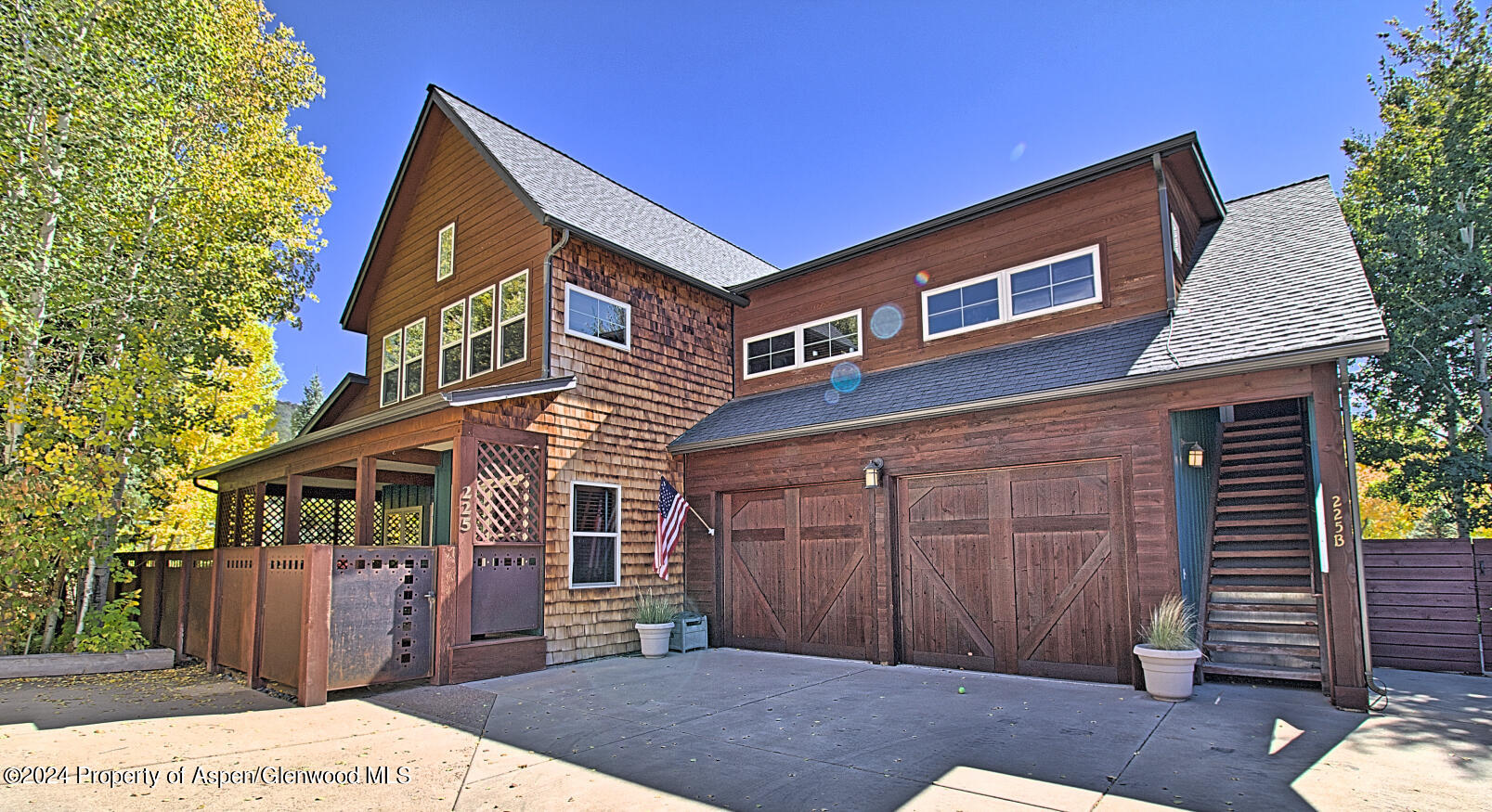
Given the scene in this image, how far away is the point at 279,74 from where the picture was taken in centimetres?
1467

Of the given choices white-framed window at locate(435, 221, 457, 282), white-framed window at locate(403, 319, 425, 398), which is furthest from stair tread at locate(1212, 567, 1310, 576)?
white-framed window at locate(403, 319, 425, 398)

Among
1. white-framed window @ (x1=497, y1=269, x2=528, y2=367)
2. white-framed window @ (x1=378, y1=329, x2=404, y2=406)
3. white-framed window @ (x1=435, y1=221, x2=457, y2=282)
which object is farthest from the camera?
white-framed window @ (x1=378, y1=329, x2=404, y2=406)

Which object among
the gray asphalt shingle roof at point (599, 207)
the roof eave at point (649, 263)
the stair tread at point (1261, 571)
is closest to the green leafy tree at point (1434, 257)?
the stair tread at point (1261, 571)

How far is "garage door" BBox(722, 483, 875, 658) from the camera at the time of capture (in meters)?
9.34

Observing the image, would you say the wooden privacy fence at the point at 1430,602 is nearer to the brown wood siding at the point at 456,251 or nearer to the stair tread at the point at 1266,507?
the stair tread at the point at 1266,507

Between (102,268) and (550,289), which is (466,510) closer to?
(550,289)

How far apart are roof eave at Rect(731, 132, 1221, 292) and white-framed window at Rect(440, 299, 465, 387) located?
4508 mm

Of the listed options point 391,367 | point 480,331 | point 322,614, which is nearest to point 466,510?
point 322,614

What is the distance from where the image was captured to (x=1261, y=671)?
22.8ft

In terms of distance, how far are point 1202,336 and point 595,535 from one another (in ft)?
23.7

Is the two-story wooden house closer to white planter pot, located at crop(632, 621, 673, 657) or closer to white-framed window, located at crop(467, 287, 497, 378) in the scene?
white-framed window, located at crop(467, 287, 497, 378)

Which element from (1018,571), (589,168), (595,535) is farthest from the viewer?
(589,168)

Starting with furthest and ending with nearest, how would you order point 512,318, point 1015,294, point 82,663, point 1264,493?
1. point 512,318
2. point 1015,294
3. point 82,663
4. point 1264,493

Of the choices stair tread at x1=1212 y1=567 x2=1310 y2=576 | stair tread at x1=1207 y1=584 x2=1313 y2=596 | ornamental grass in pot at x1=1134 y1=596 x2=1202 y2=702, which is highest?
stair tread at x1=1212 y1=567 x2=1310 y2=576
